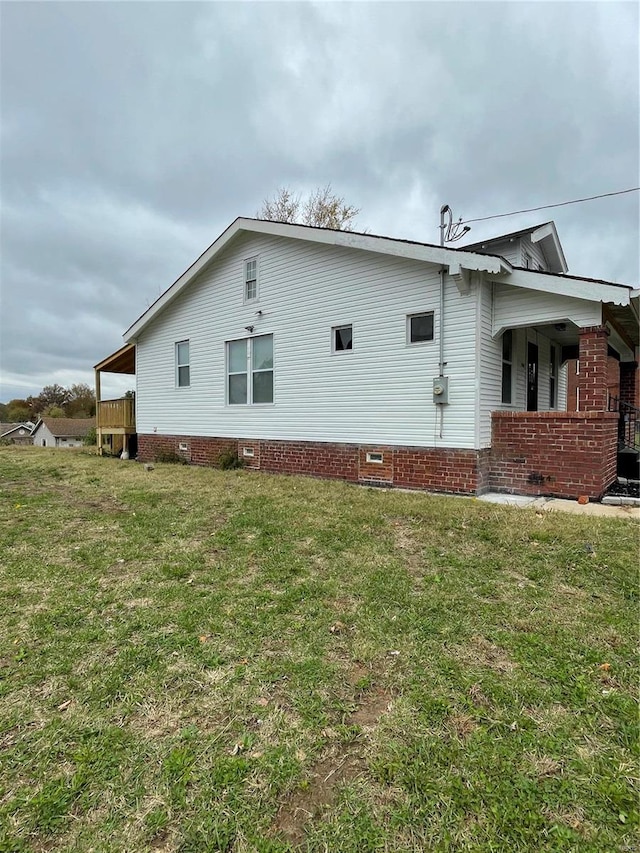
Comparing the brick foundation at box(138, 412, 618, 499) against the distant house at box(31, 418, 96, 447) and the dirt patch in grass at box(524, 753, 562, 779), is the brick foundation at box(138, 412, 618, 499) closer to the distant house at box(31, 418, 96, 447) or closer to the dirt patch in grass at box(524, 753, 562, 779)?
the dirt patch in grass at box(524, 753, 562, 779)

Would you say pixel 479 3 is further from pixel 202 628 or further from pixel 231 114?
pixel 202 628

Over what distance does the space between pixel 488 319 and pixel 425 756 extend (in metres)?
6.67

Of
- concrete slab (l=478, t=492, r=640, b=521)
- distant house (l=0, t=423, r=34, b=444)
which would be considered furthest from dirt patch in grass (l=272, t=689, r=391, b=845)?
distant house (l=0, t=423, r=34, b=444)

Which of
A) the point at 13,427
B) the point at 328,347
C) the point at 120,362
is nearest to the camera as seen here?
the point at 328,347

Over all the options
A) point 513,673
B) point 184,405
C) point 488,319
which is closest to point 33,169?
point 184,405

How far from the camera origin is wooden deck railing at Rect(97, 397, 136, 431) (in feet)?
46.8

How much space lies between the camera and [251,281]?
10367 mm

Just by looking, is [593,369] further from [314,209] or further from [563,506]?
[314,209]

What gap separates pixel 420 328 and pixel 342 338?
5.62 ft

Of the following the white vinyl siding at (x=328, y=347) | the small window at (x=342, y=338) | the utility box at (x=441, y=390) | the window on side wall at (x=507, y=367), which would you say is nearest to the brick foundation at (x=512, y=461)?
the white vinyl siding at (x=328, y=347)

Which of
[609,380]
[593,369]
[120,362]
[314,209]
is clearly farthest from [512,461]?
[314,209]

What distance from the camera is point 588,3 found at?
769 cm

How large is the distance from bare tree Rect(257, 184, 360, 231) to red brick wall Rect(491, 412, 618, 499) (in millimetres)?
15580

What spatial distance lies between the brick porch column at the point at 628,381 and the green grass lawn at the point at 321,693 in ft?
28.1
